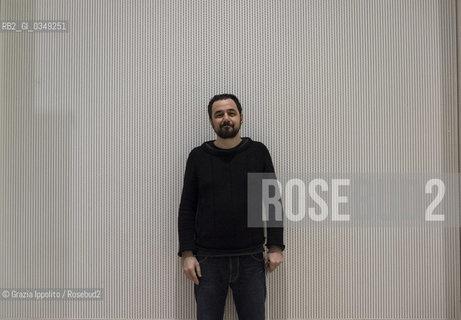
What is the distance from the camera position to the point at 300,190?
6.29 feet

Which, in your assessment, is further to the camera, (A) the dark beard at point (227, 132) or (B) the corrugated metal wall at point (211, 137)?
(B) the corrugated metal wall at point (211, 137)

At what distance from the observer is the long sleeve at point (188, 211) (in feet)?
5.53

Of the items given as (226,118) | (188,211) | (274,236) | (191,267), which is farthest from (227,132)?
(191,267)

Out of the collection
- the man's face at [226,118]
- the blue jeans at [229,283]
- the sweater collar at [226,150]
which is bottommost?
the blue jeans at [229,283]

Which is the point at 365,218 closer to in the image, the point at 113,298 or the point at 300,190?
the point at 300,190

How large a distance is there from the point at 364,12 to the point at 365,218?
43.0 inches

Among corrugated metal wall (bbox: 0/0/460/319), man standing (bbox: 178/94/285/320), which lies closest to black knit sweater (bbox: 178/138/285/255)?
man standing (bbox: 178/94/285/320)

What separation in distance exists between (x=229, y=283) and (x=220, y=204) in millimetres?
370

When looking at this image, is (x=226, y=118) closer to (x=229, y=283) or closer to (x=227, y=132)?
(x=227, y=132)

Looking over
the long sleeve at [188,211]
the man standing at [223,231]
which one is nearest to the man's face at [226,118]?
the man standing at [223,231]

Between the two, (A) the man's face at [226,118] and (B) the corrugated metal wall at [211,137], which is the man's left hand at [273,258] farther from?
(A) the man's face at [226,118]

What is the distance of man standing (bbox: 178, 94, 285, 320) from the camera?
1667 mm

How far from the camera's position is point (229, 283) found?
169cm

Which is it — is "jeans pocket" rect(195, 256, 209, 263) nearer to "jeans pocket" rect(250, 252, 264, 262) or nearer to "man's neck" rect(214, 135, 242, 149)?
"jeans pocket" rect(250, 252, 264, 262)
